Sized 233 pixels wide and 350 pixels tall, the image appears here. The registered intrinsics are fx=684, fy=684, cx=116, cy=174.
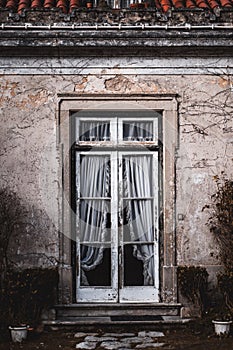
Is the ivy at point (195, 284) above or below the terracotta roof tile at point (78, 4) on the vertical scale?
below

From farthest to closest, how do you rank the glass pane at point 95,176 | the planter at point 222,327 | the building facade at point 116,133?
the glass pane at point 95,176, the building facade at point 116,133, the planter at point 222,327

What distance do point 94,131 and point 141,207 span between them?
1.21 m

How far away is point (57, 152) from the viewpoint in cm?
900

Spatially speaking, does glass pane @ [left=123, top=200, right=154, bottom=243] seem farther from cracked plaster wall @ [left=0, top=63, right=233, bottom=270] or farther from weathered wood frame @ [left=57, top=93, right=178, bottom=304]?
cracked plaster wall @ [left=0, top=63, right=233, bottom=270]

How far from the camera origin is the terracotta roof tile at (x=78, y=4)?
911 centimetres

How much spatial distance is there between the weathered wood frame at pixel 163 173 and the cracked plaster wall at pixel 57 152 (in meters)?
0.08

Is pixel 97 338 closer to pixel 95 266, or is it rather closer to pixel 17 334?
pixel 17 334

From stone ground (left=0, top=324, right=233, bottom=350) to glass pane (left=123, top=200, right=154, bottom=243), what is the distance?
126cm

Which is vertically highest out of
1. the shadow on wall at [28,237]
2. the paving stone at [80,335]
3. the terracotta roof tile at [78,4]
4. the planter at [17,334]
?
the terracotta roof tile at [78,4]

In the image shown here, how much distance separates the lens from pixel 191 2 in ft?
31.2

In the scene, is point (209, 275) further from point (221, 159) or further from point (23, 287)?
point (23, 287)

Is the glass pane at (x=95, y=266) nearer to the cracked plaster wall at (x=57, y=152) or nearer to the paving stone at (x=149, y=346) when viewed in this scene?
the cracked plaster wall at (x=57, y=152)

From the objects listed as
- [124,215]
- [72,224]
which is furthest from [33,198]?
[124,215]

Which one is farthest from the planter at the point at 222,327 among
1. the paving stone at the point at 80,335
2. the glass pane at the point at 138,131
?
the glass pane at the point at 138,131
